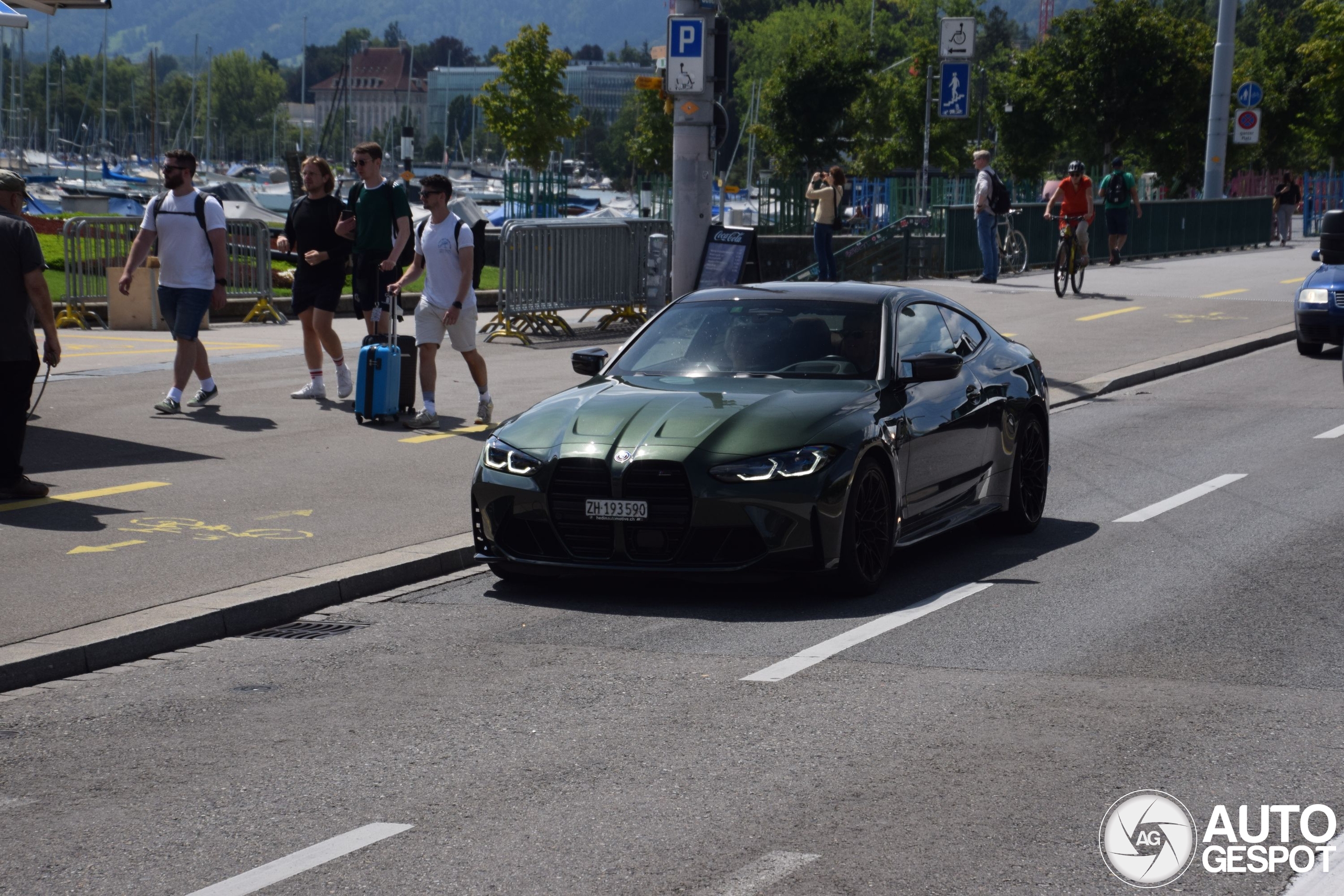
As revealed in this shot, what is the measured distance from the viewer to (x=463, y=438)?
12.9 meters

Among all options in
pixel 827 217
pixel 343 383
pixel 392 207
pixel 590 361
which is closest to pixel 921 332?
pixel 590 361

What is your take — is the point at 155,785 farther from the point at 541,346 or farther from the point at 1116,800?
the point at 541,346

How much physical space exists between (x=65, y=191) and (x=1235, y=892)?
10164cm

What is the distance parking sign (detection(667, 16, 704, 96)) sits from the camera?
16219 millimetres

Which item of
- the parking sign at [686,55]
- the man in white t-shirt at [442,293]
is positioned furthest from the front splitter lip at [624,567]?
the parking sign at [686,55]

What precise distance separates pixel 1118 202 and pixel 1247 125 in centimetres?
1117

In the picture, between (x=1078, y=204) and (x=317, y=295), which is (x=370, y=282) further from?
(x=1078, y=204)

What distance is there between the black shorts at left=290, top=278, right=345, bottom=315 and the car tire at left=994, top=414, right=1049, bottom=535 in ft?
20.5

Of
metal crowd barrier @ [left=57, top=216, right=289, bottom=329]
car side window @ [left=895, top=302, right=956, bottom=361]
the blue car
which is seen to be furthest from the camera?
metal crowd barrier @ [left=57, top=216, right=289, bottom=329]

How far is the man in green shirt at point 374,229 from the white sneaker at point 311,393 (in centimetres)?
80

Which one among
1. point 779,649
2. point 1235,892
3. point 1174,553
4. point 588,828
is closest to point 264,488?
point 779,649

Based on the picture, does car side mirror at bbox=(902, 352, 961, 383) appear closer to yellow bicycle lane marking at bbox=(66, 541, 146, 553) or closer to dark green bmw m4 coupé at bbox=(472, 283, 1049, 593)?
dark green bmw m4 coupé at bbox=(472, 283, 1049, 593)

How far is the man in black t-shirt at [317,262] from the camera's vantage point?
14.2 m

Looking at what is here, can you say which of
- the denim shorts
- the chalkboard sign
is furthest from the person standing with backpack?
the denim shorts
